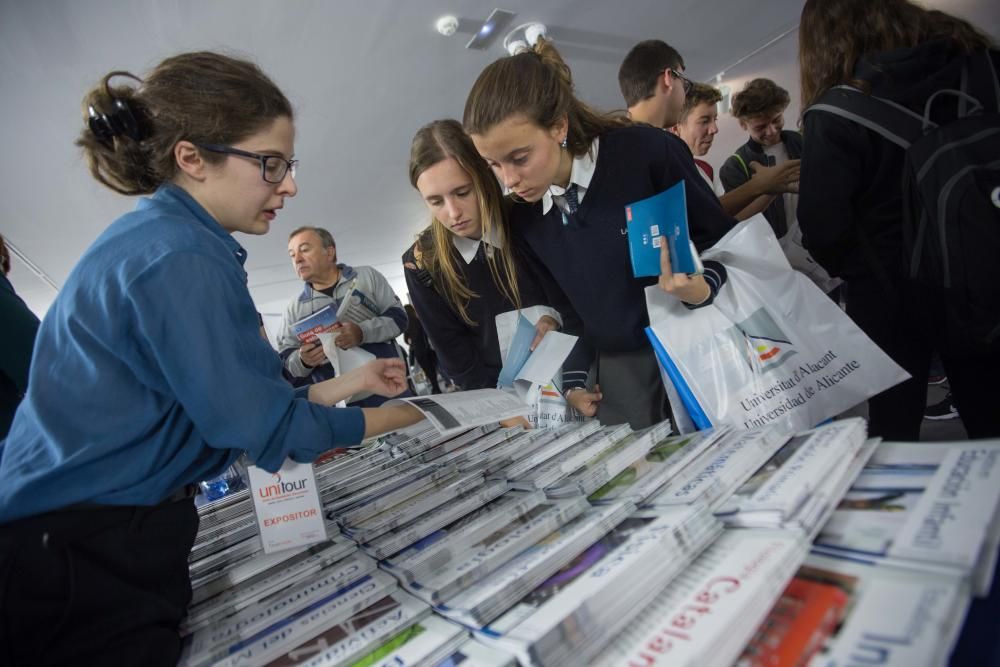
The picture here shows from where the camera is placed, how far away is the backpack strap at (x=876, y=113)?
1.17 meters

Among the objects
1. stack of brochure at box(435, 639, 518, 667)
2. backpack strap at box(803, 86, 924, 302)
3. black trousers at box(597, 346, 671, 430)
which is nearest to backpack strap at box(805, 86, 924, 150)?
backpack strap at box(803, 86, 924, 302)

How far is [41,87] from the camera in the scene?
292cm

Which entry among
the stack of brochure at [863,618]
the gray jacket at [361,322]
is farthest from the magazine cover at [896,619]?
the gray jacket at [361,322]

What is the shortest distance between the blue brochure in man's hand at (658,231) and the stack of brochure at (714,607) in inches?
28.1

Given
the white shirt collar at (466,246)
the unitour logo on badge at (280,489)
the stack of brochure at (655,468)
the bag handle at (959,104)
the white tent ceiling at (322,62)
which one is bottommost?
the stack of brochure at (655,468)

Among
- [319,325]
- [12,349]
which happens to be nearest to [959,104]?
[12,349]

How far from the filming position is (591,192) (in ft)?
A: 4.56

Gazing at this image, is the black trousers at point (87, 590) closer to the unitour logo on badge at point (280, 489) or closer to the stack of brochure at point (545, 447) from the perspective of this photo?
the unitour logo on badge at point (280, 489)

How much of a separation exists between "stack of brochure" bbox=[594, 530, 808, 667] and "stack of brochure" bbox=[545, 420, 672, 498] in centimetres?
27

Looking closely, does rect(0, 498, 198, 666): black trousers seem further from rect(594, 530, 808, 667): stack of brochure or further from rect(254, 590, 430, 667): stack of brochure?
rect(594, 530, 808, 667): stack of brochure

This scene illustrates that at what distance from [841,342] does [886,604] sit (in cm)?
87

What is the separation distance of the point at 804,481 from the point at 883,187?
1.03m

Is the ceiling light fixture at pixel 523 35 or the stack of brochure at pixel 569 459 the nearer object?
the stack of brochure at pixel 569 459

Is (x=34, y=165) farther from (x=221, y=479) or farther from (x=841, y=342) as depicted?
(x=841, y=342)
